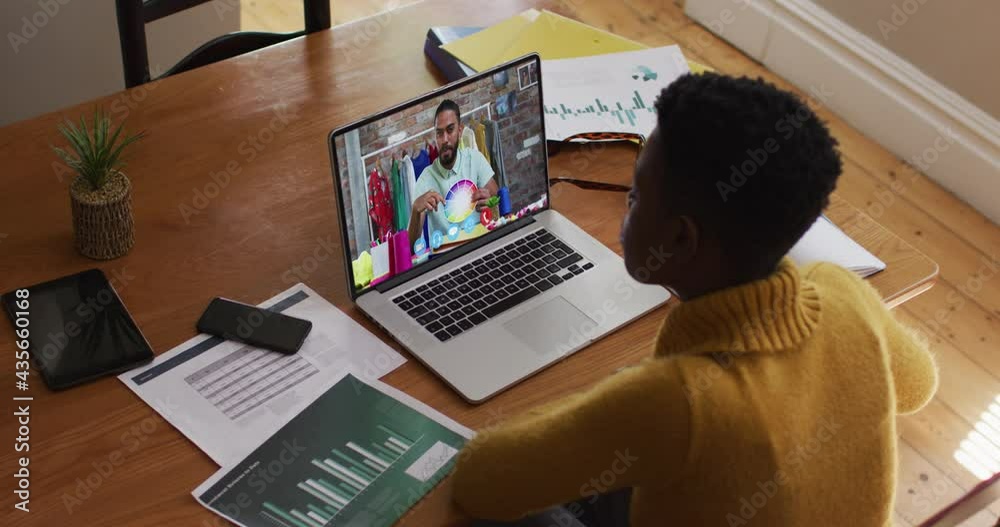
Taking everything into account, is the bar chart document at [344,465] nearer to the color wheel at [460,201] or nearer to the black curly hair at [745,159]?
the color wheel at [460,201]

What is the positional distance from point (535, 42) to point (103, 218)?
844 mm

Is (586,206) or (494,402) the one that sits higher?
(586,206)

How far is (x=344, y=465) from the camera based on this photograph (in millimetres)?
1292

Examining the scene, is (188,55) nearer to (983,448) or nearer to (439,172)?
(439,172)

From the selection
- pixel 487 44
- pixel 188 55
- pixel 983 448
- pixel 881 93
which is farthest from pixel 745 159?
pixel 881 93

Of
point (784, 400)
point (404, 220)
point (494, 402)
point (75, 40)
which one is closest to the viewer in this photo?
point (784, 400)

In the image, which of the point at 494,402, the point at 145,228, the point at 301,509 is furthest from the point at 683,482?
the point at 145,228

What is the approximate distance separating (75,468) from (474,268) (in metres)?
0.58

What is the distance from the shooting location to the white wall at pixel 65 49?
2.53m

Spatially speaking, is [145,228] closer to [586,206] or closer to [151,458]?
[151,458]

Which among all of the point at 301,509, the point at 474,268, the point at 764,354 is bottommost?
the point at 301,509

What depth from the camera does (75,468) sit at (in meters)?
1.27

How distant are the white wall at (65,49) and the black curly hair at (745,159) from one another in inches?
74.4

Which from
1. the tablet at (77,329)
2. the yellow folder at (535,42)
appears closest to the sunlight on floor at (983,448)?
the yellow folder at (535,42)
